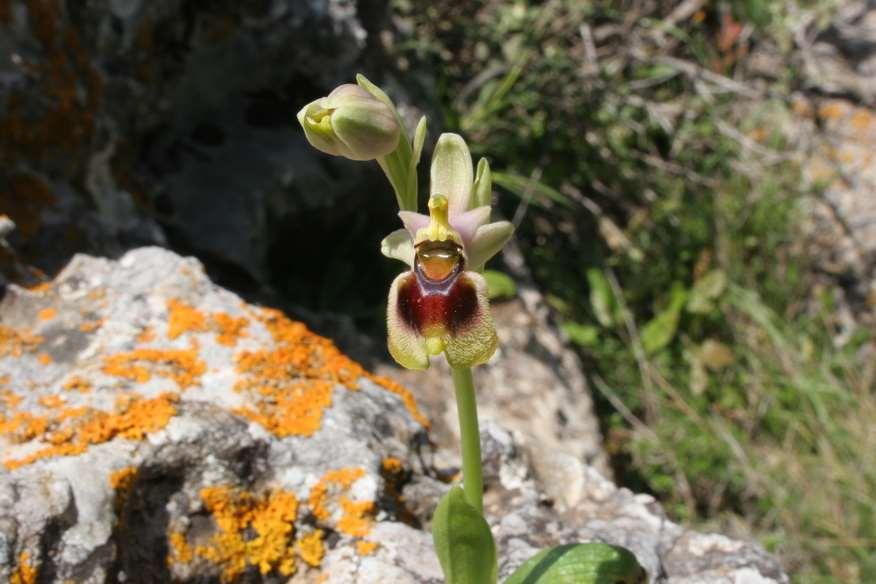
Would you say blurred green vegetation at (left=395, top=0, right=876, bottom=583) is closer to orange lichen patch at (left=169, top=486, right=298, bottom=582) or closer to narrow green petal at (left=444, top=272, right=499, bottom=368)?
orange lichen patch at (left=169, top=486, right=298, bottom=582)

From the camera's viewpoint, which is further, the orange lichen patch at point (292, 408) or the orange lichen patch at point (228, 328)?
the orange lichen patch at point (228, 328)

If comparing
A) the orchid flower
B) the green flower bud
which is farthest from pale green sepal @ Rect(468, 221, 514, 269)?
the green flower bud

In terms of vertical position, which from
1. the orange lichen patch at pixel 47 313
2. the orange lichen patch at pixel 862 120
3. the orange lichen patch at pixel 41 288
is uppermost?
the orange lichen patch at pixel 862 120

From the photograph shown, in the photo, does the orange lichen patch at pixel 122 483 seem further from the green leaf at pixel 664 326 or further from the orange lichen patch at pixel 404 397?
the green leaf at pixel 664 326

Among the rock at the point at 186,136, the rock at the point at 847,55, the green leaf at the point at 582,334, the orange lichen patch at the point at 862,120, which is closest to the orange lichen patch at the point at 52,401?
the rock at the point at 186,136

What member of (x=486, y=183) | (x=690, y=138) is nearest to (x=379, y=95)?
(x=486, y=183)

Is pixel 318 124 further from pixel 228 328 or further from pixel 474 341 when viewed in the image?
pixel 228 328
